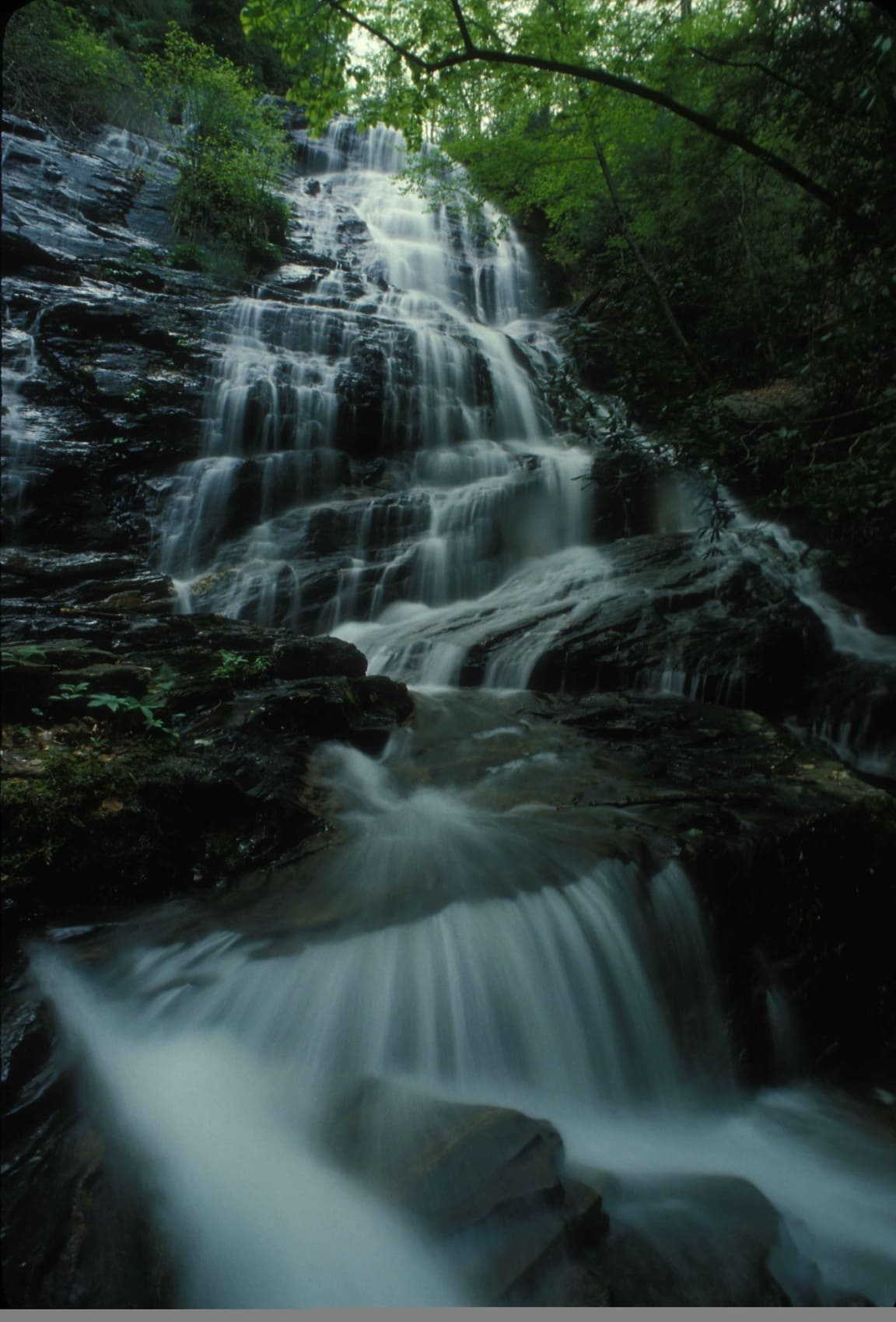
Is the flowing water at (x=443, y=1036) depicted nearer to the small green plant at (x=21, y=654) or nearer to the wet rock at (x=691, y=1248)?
the wet rock at (x=691, y=1248)

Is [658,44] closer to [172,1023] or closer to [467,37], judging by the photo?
[467,37]

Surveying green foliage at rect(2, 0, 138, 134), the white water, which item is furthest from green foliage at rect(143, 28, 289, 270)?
the white water

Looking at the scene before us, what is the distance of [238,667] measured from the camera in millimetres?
3449

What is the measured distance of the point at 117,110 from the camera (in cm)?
518

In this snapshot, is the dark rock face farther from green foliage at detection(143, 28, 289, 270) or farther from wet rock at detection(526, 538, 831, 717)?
green foliage at detection(143, 28, 289, 270)

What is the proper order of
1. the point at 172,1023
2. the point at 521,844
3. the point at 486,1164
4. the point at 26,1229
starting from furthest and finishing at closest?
the point at 521,844 → the point at 172,1023 → the point at 486,1164 → the point at 26,1229

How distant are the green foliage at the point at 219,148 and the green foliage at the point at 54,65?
1.04 metres

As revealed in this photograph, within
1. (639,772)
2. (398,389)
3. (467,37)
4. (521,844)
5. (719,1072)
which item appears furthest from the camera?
(398,389)

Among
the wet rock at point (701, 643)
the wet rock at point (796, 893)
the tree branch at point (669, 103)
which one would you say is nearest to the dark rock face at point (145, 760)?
the wet rock at point (796, 893)

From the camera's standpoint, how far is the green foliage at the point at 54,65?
3516 mm

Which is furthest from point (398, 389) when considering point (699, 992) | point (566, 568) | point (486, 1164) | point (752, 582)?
point (486, 1164)

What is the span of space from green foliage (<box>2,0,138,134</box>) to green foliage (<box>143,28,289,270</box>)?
3.43 ft

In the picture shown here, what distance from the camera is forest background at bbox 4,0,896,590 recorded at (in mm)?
3484

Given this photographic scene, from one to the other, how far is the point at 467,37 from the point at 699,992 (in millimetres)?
4825
